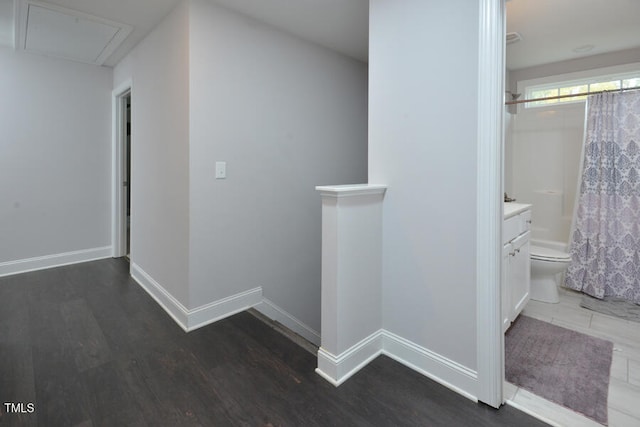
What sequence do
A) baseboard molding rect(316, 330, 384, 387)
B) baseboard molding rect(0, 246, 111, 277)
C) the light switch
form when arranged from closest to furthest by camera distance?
baseboard molding rect(316, 330, 384, 387) → the light switch → baseboard molding rect(0, 246, 111, 277)

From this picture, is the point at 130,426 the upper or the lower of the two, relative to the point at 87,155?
lower

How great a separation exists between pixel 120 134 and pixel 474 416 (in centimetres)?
431

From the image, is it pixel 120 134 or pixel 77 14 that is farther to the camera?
pixel 120 134

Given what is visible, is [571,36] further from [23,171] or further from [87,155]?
[23,171]

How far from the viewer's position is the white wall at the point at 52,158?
3361 mm

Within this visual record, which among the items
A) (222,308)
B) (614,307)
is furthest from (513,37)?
(222,308)

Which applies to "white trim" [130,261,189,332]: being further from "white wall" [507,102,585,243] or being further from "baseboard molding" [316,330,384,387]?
"white wall" [507,102,585,243]

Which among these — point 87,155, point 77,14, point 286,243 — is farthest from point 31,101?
point 286,243

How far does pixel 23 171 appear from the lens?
344cm

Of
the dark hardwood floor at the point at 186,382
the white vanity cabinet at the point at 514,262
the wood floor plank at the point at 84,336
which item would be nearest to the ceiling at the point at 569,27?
the white vanity cabinet at the point at 514,262

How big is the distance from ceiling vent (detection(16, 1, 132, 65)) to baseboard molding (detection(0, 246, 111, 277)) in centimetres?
214

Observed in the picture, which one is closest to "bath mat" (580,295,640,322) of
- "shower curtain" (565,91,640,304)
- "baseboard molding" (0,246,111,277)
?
"shower curtain" (565,91,640,304)

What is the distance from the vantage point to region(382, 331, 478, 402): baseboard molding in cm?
164

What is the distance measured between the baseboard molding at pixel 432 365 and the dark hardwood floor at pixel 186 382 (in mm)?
46
